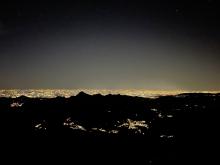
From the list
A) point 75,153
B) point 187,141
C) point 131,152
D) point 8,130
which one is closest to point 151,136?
point 187,141

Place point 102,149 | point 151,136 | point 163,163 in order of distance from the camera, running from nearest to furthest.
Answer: point 163,163 → point 102,149 → point 151,136

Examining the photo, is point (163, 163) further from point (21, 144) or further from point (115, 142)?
point (21, 144)

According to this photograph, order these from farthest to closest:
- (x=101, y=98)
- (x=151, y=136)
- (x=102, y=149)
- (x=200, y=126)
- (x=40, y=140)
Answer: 1. (x=101, y=98)
2. (x=200, y=126)
3. (x=151, y=136)
4. (x=40, y=140)
5. (x=102, y=149)

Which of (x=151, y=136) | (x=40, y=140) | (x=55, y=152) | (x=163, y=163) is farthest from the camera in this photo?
(x=151, y=136)

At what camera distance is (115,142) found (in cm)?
5050

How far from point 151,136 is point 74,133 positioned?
16.3 metres

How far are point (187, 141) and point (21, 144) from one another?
28918 mm

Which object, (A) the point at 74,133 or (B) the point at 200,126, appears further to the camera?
(B) the point at 200,126

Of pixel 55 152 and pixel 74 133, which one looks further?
pixel 74 133

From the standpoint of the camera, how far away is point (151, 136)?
186 ft

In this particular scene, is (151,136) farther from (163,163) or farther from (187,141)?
(163,163)

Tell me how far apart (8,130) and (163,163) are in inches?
1447

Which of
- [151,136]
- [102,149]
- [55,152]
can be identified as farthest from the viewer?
[151,136]

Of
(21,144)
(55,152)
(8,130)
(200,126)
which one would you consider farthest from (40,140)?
(200,126)
